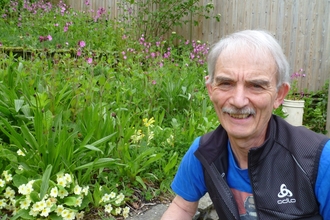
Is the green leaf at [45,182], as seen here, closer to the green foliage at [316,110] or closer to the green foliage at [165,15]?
the green foliage at [316,110]

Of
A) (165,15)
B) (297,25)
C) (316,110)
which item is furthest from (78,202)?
(165,15)

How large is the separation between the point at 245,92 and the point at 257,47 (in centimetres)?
18

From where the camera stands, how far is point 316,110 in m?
6.07

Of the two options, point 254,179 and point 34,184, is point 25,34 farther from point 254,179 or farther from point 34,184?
point 254,179

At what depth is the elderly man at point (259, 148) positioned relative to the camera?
1.62 meters

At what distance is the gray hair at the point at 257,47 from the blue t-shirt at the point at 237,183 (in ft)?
1.09

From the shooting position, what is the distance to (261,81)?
1.63m

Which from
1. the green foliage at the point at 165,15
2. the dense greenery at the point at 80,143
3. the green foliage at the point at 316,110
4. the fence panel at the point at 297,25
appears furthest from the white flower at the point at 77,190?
the green foliage at the point at 165,15

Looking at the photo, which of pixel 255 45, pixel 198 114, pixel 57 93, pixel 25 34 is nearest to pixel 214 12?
pixel 25 34

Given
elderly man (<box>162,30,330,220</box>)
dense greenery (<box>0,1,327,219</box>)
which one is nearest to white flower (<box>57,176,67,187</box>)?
dense greenery (<box>0,1,327,219</box>)

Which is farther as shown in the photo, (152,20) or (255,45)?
(152,20)

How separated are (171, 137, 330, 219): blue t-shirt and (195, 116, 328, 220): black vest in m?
0.02

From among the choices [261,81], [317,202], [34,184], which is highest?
[261,81]

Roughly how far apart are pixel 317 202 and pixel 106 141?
1521 millimetres
